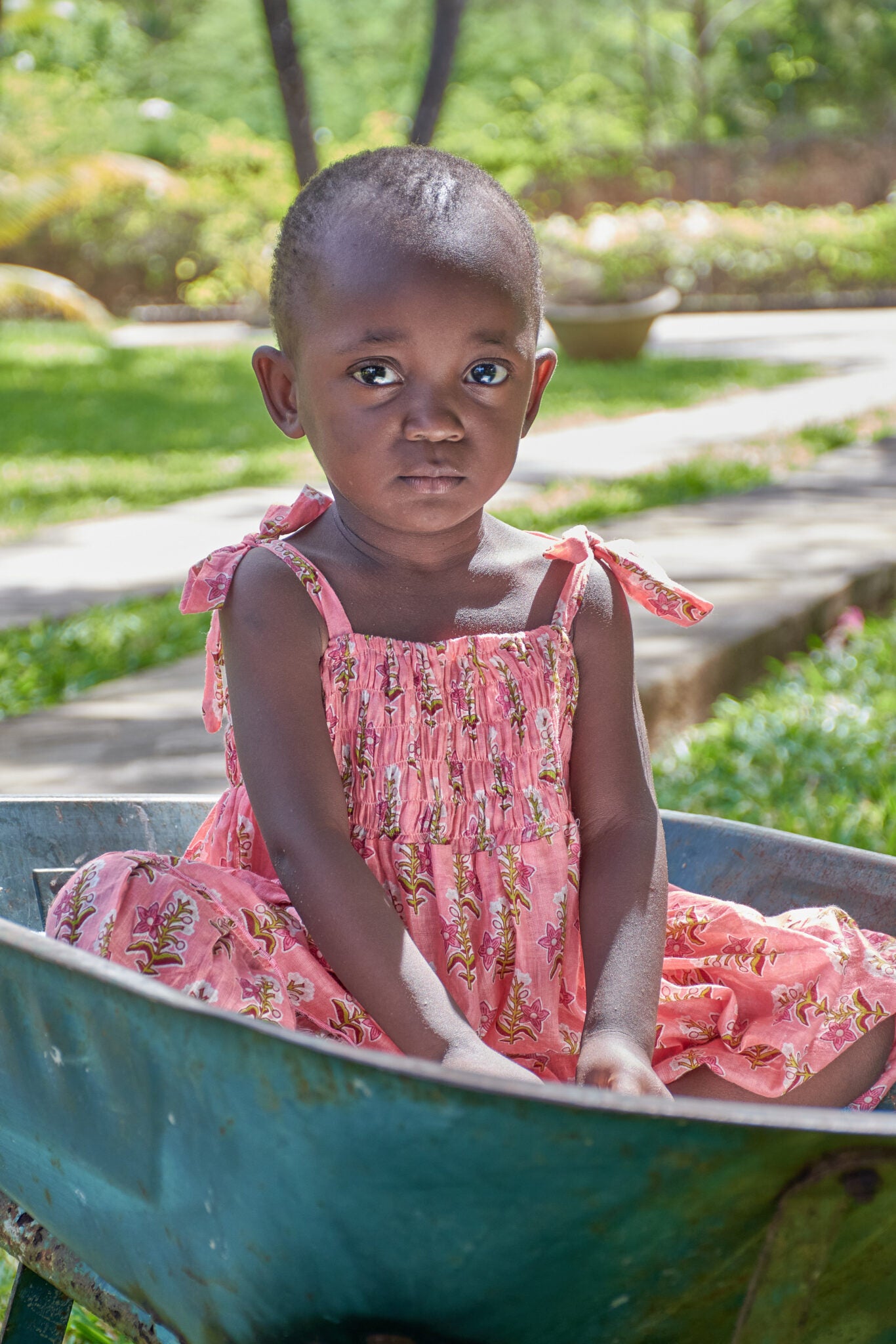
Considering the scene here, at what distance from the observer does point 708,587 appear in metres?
4.36

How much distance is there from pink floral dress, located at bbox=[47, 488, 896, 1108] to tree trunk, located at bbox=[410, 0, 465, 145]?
5.69 meters

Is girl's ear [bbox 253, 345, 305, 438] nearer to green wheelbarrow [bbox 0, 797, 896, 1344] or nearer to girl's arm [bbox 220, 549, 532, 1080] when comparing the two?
girl's arm [bbox 220, 549, 532, 1080]

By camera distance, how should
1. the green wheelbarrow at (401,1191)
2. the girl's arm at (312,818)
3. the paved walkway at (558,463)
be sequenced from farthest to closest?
the paved walkway at (558,463) → the girl's arm at (312,818) → the green wheelbarrow at (401,1191)

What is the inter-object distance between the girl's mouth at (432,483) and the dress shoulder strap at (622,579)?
229mm

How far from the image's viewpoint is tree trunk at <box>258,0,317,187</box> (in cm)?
630

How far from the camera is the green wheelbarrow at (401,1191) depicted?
2.83ft

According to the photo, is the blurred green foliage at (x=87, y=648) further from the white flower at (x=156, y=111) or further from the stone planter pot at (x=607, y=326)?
the white flower at (x=156, y=111)

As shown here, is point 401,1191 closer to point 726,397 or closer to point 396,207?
point 396,207

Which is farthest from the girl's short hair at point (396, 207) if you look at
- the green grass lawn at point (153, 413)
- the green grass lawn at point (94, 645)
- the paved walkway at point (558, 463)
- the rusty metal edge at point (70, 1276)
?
the green grass lawn at point (153, 413)

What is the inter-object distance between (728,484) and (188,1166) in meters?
5.82

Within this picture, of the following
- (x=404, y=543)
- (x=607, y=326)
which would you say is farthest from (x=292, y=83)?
(x=607, y=326)

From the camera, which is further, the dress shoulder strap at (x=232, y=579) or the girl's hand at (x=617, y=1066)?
the dress shoulder strap at (x=232, y=579)

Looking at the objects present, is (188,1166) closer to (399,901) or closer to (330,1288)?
(330,1288)

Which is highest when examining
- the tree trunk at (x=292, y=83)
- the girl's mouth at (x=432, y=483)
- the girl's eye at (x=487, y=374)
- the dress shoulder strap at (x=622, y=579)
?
the tree trunk at (x=292, y=83)
